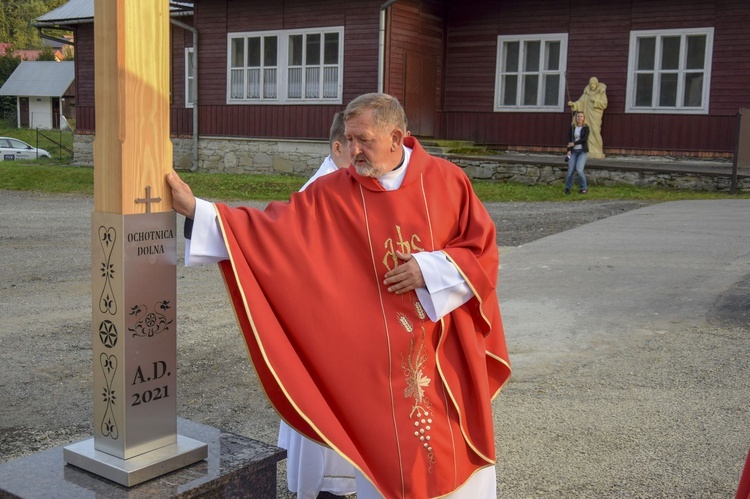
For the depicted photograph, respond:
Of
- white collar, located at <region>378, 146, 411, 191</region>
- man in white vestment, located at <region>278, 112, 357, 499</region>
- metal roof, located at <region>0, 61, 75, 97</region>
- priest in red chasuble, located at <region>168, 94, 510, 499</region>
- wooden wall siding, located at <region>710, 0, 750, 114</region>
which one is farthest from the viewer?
metal roof, located at <region>0, 61, 75, 97</region>

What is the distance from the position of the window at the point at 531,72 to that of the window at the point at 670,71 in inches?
62.8

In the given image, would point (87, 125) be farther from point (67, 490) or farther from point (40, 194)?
point (67, 490)

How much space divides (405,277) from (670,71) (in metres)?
17.1

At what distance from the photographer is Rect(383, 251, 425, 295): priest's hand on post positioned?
316 centimetres

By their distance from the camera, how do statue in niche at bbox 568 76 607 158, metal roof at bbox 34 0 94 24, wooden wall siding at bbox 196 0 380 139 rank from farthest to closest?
metal roof at bbox 34 0 94 24 < wooden wall siding at bbox 196 0 380 139 < statue in niche at bbox 568 76 607 158

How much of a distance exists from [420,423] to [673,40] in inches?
685

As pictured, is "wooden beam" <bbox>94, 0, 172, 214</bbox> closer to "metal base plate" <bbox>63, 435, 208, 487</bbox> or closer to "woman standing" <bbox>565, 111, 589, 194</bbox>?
"metal base plate" <bbox>63, 435, 208, 487</bbox>

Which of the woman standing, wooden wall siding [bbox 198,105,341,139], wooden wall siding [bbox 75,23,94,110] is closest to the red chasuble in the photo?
the woman standing

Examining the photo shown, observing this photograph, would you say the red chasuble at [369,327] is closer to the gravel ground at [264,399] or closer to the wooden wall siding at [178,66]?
the gravel ground at [264,399]

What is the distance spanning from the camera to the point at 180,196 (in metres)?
2.91

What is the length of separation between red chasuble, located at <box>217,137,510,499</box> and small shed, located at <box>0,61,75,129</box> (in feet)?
189

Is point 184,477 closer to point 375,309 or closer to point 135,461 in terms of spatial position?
point 135,461

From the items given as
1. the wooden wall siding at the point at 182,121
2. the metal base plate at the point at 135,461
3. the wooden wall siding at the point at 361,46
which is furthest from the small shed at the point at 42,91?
the metal base plate at the point at 135,461

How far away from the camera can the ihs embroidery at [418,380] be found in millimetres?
3207
